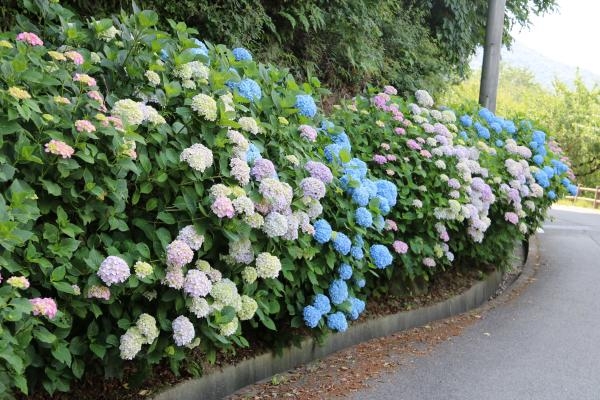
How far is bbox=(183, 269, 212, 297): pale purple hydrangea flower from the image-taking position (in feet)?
9.84

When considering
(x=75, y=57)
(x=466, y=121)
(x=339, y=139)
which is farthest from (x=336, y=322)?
(x=466, y=121)

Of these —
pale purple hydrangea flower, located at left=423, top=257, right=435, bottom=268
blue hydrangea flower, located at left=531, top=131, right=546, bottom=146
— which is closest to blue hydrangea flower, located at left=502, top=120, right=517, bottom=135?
blue hydrangea flower, located at left=531, top=131, right=546, bottom=146

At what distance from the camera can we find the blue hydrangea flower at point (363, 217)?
14.0 ft

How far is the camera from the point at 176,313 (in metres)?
3.18

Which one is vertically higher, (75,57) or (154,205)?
(75,57)

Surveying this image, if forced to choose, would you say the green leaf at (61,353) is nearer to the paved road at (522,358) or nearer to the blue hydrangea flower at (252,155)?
the blue hydrangea flower at (252,155)

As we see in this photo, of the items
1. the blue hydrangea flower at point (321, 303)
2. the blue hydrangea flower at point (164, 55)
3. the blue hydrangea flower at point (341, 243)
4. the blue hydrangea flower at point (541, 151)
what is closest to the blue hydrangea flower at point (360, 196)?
the blue hydrangea flower at point (341, 243)

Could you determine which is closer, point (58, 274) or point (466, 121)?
point (58, 274)

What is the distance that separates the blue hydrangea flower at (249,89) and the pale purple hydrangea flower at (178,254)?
121 centimetres

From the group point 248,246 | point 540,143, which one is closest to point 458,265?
point 540,143

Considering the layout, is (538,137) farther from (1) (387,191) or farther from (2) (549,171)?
(1) (387,191)

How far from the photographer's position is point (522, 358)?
5016mm

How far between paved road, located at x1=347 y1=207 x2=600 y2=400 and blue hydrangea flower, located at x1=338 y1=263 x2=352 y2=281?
0.73 metres

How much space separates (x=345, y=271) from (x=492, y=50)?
603 centimetres
